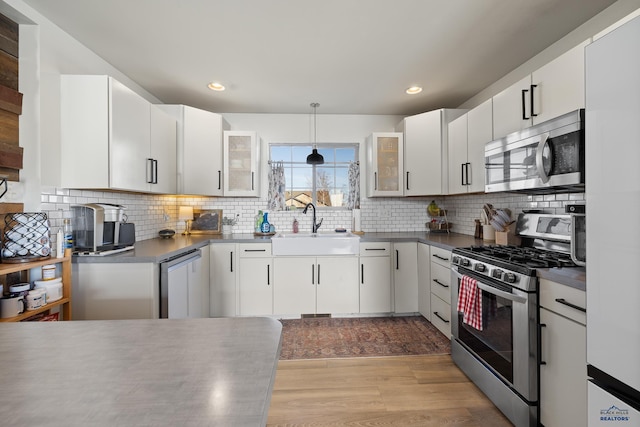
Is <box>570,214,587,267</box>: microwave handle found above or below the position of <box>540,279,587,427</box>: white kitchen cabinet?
above

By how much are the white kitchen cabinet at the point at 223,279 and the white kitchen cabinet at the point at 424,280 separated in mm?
2007

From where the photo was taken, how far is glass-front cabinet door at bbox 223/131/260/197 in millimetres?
3535

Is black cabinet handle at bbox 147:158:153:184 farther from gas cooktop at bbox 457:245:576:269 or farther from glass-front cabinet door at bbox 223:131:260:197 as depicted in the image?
gas cooktop at bbox 457:245:576:269

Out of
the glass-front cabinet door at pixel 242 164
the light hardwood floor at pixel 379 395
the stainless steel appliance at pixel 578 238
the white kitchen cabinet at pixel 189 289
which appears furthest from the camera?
the glass-front cabinet door at pixel 242 164

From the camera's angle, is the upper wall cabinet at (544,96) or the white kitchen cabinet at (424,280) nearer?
the upper wall cabinet at (544,96)

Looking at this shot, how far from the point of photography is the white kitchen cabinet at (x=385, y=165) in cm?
360

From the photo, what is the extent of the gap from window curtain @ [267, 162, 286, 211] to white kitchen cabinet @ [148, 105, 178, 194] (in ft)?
3.78

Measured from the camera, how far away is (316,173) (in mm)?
3986

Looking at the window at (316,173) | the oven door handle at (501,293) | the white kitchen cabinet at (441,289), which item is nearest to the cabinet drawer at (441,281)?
the white kitchen cabinet at (441,289)

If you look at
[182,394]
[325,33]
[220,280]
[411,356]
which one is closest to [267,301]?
[220,280]

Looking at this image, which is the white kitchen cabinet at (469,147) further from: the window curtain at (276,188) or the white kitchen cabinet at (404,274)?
the window curtain at (276,188)

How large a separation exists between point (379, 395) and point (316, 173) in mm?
2696

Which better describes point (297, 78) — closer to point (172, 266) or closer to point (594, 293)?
point (172, 266)

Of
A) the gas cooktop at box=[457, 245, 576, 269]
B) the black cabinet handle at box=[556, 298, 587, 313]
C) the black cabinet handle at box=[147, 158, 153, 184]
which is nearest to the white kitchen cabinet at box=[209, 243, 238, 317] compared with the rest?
the black cabinet handle at box=[147, 158, 153, 184]
